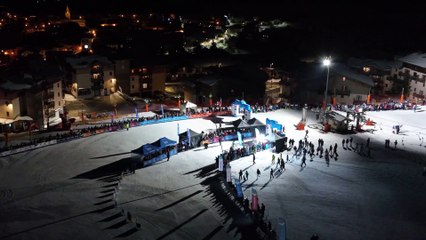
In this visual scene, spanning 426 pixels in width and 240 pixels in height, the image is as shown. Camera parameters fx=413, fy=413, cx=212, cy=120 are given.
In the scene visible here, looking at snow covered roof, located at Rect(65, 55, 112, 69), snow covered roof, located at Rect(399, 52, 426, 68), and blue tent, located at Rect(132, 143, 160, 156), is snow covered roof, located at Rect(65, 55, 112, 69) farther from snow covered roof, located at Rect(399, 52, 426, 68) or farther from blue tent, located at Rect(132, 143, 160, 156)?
snow covered roof, located at Rect(399, 52, 426, 68)

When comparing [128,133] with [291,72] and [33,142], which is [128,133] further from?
[291,72]

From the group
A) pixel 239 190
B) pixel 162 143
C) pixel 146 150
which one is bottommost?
pixel 239 190

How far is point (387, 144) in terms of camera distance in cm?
3919

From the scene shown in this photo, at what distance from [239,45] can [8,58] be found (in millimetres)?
45835

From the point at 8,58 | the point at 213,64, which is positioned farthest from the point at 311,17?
the point at 8,58

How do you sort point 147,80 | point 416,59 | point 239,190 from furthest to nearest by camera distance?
point 147,80
point 416,59
point 239,190

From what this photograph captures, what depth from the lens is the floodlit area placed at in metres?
24.7

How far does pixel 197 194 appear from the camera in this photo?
2906 cm

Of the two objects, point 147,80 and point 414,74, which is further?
point 147,80

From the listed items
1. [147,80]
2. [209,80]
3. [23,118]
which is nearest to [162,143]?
[23,118]

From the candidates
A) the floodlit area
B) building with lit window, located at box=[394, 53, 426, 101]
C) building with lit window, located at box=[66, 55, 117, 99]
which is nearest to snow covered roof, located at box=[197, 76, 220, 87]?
building with lit window, located at box=[66, 55, 117, 99]

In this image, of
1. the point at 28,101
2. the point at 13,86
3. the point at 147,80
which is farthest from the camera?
the point at 147,80

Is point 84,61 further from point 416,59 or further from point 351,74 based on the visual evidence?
point 416,59

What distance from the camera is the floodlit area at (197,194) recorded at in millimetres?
24703
